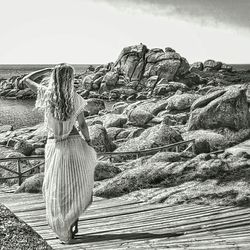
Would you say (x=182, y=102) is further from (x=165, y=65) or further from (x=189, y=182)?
(x=165, y=65)

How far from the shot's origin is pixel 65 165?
4.79 meters

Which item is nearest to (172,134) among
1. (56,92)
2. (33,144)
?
(33,144)

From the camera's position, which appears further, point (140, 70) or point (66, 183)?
point (140, 70)

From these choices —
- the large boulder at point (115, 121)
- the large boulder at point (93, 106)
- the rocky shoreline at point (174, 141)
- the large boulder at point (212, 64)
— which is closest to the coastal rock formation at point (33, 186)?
the rocky shoreline at point (174, 141)

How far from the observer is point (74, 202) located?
478cm

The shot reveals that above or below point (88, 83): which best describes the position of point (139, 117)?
above

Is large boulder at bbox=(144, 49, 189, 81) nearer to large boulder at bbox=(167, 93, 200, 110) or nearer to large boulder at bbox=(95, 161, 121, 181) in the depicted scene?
large boulder at bbox=(167, 93, 200, 110)

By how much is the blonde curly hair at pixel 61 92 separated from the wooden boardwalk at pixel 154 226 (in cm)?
158

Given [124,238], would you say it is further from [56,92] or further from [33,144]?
[33,144]

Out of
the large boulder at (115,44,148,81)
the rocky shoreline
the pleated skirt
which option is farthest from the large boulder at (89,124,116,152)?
the large boulder at (115,44,148,81)

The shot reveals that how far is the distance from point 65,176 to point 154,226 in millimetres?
1466

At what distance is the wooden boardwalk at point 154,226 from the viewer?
4.75 metres

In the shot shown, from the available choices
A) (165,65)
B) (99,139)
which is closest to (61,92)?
(99,139)

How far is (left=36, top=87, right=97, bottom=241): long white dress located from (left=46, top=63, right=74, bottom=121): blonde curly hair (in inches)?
3.6
